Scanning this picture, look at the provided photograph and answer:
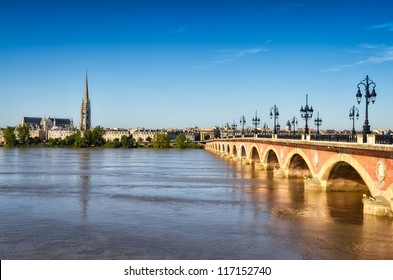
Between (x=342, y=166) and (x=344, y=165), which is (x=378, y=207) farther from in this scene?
(x=342, y=166)

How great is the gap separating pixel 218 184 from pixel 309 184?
10.1 metres

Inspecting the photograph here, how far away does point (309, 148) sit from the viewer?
38.9m

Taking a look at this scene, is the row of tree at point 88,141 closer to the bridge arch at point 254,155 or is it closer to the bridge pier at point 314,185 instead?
the bridge arch at point 254,155

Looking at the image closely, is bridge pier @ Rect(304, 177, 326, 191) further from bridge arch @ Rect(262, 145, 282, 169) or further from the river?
bridge arch @ Rect(262, 145, 282, 169)

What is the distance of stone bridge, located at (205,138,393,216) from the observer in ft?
81.4

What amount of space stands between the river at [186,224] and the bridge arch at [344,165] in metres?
1.27

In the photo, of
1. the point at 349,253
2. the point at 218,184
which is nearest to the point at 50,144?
the point at 218,184

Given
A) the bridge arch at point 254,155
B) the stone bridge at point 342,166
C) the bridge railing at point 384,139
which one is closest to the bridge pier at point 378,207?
the stone bridge at point 342,166

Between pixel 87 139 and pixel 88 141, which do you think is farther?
pixel 88 141

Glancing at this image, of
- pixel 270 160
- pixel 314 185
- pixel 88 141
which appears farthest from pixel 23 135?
pixel 314 185

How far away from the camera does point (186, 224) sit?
24.5 m

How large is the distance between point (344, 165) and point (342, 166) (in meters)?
0.39

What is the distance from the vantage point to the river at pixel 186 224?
755 inches

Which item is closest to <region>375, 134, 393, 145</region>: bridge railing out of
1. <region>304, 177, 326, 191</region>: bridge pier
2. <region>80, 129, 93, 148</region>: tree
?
<region>304, 177, 326, 191</region>: bridge pier
